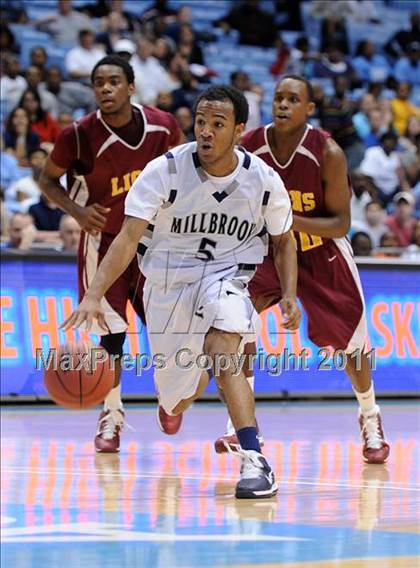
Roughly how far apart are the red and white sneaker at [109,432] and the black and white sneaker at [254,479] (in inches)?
84.8

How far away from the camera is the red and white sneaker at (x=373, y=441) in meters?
8.38

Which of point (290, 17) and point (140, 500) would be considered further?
point (290, 17)

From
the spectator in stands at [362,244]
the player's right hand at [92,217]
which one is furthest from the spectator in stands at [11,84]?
the player's right hand at [92,217]

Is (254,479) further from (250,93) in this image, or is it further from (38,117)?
(250,93)

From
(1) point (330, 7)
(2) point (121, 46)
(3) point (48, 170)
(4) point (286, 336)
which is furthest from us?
(1) point (330, 7)

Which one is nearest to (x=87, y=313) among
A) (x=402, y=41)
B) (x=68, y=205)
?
(x=68, y=205)

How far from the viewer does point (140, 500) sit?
6.46 metres

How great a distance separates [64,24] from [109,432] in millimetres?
12935

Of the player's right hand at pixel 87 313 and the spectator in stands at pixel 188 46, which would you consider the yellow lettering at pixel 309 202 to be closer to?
the player's right hand at pixel 87 313

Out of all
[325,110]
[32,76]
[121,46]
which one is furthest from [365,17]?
[32,76]

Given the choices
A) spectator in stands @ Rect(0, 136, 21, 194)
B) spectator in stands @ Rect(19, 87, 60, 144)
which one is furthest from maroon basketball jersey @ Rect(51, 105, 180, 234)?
spectator in stands @ Rect(19, 87, 60, 144)

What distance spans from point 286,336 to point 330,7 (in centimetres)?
1243

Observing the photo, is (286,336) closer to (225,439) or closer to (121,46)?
(225,439)

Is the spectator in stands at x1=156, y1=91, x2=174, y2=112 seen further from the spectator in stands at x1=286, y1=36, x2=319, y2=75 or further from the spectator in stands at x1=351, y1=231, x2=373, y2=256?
the spectator in stands at x1=351, y1=231, x2=373, y2=256
